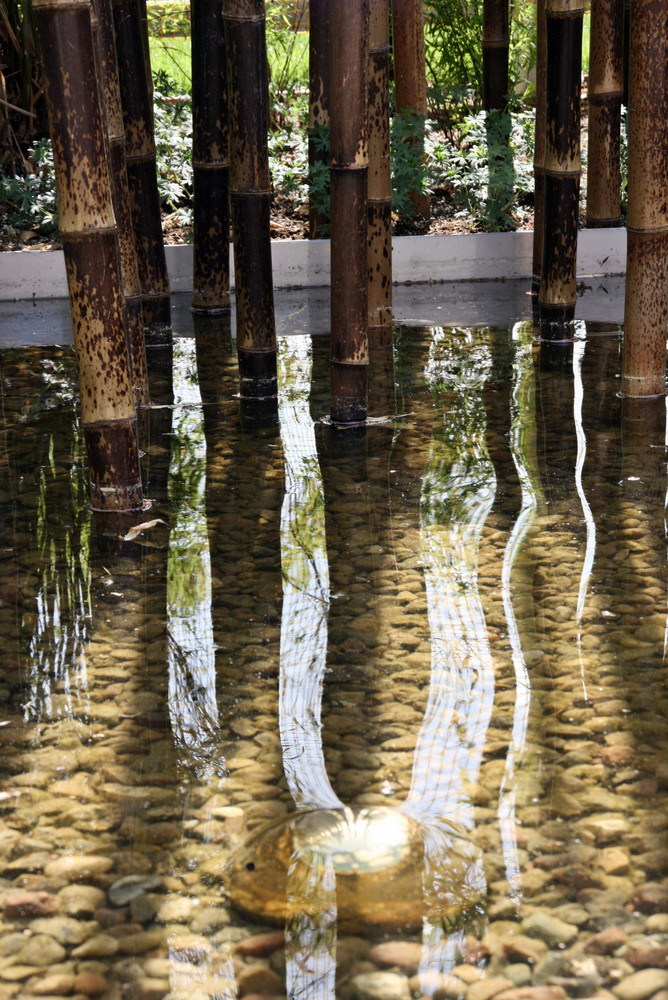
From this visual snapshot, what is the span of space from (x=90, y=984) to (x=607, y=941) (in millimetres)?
670

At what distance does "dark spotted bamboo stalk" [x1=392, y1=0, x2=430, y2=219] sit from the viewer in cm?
562

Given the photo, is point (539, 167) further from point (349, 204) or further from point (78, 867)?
point (78, 867)

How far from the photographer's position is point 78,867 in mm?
1631

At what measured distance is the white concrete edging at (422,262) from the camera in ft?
17.4

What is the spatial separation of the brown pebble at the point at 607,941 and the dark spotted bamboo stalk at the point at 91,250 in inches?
68.1

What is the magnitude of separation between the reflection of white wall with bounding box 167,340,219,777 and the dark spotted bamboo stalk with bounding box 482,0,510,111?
3388 millimetres

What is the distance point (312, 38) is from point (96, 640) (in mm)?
3613

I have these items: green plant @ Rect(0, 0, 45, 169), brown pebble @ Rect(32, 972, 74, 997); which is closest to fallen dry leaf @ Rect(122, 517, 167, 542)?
brown pebble @ Rect(32, 972, 74, 997)

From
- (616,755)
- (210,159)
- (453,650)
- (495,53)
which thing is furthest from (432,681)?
(495,53)

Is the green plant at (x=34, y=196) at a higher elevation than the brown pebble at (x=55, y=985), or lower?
higher

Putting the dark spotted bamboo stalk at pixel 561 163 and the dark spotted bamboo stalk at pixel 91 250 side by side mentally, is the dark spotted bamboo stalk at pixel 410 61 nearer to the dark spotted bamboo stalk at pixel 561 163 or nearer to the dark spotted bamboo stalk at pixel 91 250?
the dark spotted bamboo stalk at pixel 561 163

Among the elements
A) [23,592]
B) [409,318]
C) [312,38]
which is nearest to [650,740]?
[23,592]

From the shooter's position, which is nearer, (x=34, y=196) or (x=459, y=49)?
(x=34, y=196)

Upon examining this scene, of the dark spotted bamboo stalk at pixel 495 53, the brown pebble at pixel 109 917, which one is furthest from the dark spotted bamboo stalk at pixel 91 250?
the dark spotted bamboo stalk at pixel 495 53
